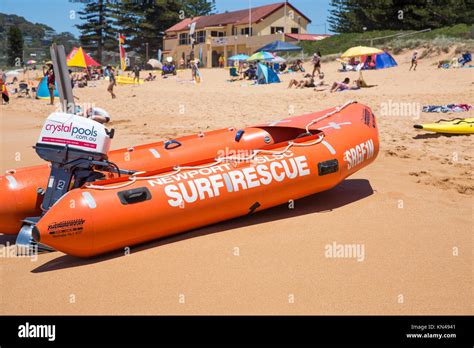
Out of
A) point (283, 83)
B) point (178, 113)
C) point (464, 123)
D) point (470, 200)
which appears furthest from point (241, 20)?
point (470, 200)

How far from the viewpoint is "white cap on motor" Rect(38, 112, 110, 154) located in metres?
4.09

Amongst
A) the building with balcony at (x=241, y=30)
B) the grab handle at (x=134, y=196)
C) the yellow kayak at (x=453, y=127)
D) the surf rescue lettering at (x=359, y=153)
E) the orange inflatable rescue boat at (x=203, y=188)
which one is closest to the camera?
the orange inflatable rescue boat at (x=203, y=188)

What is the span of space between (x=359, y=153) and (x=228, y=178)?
5.58 ft

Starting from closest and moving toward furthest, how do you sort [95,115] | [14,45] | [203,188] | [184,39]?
[203,188]
[95,115]
[184,39]
[14,45]

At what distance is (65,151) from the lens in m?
4.09

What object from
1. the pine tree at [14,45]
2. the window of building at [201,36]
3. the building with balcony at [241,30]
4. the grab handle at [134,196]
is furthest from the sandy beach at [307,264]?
the pine tree at [14,45]

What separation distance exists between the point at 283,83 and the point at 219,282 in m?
16.9

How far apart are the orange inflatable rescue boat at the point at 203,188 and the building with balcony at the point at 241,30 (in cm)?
3237

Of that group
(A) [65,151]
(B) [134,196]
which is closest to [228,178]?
(B) [134,196]

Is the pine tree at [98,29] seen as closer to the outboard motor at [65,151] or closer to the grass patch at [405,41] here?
the grass patch at [405,41]

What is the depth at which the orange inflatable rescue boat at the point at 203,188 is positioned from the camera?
3.70 m

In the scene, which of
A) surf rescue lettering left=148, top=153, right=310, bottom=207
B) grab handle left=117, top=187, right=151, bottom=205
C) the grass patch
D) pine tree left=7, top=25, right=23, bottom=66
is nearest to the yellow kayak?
surf rescue lettering left=148, top=153, right=310, bottom=207

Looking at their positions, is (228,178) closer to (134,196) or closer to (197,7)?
(134,196)

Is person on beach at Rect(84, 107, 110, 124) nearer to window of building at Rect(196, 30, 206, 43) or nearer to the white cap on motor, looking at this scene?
the white cap on motor
